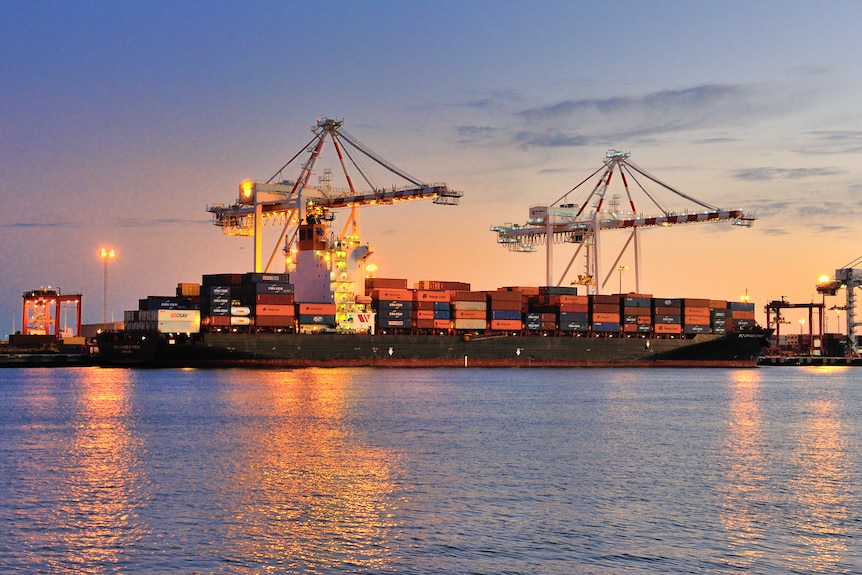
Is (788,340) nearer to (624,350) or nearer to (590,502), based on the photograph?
(624,350)

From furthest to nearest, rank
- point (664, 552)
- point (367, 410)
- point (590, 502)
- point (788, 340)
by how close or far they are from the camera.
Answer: point (788, 340) < point (367, 410) < point (590, 502) < point (664, 552)

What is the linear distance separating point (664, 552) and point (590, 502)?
4.41m

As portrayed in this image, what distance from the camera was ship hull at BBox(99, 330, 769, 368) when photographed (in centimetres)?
7381

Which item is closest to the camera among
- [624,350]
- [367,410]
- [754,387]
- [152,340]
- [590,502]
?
[590,502]

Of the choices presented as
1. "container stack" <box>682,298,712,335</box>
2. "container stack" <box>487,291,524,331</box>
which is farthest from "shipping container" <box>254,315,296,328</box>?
"container stack" <box>682,298,712,335</box>

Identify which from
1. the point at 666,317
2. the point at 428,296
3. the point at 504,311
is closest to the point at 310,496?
the point at 428,296

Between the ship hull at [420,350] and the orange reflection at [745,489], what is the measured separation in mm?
38688

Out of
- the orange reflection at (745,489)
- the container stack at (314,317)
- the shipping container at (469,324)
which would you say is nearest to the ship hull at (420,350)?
the shipping container at (469,324)

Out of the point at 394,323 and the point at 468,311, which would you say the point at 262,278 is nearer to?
the point at 394,323

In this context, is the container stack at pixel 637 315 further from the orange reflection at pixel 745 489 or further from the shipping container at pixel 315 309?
the orange reflection at pixel 745 489

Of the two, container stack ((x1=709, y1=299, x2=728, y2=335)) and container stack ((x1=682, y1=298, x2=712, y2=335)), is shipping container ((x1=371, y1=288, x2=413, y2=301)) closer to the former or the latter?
container stack ((x1=682, y1=298, x2=712, y2=335))

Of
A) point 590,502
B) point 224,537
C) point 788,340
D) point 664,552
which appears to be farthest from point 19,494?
point 788,340

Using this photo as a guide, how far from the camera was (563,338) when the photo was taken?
284 feet

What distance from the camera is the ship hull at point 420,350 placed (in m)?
73.8
